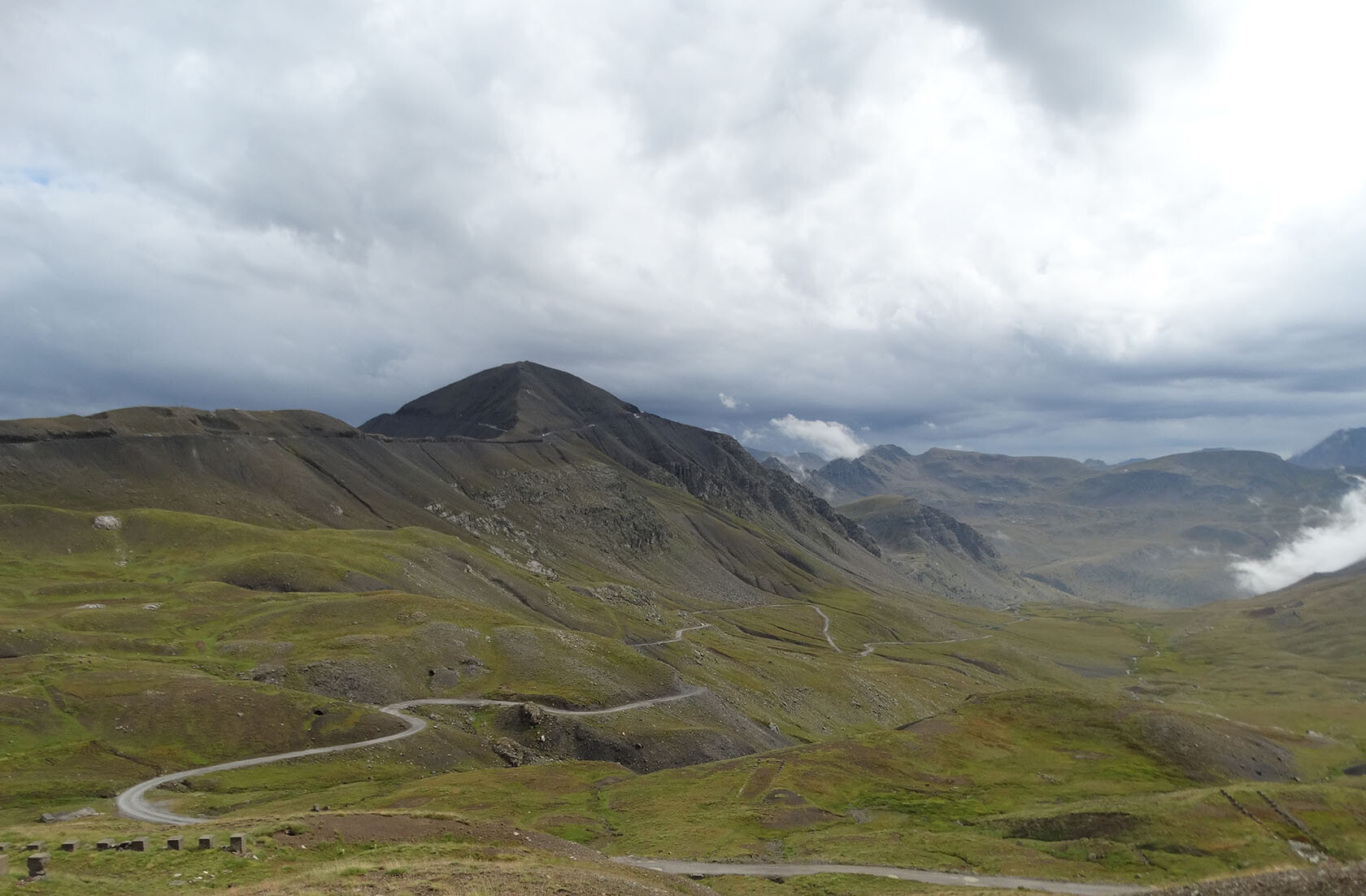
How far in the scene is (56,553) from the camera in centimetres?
15538

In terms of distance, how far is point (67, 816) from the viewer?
201ft

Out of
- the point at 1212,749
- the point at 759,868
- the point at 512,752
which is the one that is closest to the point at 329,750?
the point at 512,752

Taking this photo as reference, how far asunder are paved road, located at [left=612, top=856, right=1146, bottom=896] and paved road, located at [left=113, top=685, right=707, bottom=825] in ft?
116

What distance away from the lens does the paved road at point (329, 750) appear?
6300 cm

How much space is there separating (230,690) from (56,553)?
316 feet

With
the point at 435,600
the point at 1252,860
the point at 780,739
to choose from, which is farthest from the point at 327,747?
the point at 1252,860

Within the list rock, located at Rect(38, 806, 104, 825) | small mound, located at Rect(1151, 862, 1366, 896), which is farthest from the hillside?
small mound, located at Rect(1151, 862, 1366, 896)

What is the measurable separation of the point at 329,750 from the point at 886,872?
62612 mm

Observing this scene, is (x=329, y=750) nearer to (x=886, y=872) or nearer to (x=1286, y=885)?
(x=886, y=872)

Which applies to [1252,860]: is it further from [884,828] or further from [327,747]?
[327,747]

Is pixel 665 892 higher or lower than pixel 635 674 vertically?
higher

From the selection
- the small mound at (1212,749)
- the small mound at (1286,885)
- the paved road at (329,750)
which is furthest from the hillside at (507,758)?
the small mound at (1286,885)

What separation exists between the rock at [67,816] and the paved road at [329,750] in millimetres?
2422

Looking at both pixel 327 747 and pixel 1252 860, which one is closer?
pixel 1252 860
